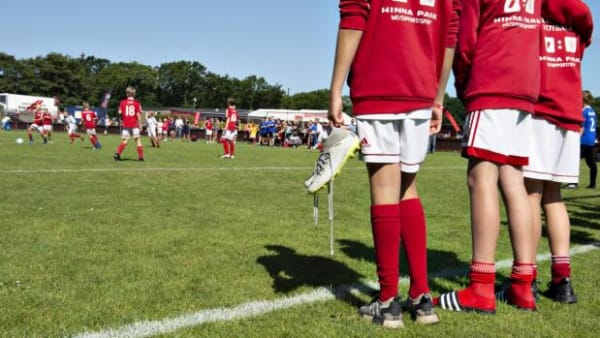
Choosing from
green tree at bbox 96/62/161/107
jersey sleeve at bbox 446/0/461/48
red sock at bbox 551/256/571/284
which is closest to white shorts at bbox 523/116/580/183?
red sock at bbox 551/256/571/284

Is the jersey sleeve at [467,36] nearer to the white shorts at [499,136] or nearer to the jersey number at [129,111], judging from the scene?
the white shorts at [499,136]

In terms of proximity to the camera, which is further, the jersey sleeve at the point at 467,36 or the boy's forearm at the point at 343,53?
the jersey sleeve at the point at 467,36

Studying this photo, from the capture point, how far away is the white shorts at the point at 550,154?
12.3 feet

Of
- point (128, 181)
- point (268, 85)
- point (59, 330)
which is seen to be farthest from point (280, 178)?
point (268, 85)

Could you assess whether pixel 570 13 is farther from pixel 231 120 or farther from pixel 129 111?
pixel 231 120

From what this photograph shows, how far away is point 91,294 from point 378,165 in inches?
76.2

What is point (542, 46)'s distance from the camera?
3721 millimetres

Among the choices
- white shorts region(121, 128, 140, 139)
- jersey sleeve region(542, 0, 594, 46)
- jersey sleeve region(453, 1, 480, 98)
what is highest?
jersey sleeve region(542, 0, 594, 46)

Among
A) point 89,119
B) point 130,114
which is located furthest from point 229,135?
point 89,119

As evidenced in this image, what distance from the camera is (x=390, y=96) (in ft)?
9.59

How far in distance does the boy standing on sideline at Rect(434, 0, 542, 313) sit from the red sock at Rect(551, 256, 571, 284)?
33 centimetres

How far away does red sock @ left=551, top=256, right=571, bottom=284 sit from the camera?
12.2ft

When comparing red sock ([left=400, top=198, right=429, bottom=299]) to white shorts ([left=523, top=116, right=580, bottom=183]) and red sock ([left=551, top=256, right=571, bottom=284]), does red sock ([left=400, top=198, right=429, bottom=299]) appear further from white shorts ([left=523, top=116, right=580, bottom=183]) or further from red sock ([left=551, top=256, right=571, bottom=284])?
red sock ([left=551, top=256, right=571, bottom=284])

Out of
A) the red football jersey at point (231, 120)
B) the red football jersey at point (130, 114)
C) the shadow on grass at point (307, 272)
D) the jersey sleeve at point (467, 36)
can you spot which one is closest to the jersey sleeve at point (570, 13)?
the jersey sleeve at point (467, 36)
